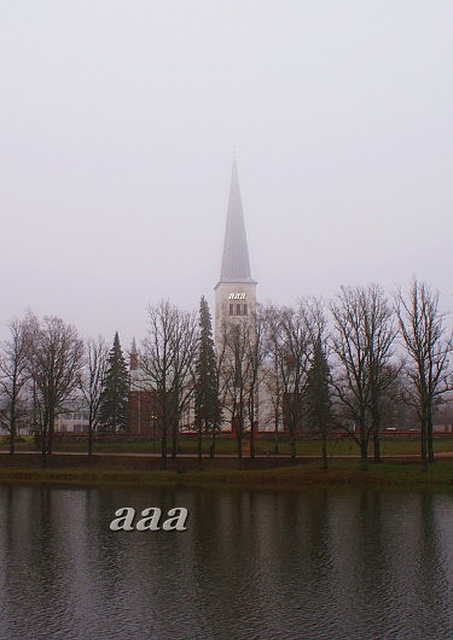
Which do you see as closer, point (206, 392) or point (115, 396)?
point (206, 392)

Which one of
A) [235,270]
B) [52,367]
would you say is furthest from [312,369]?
[235,270]

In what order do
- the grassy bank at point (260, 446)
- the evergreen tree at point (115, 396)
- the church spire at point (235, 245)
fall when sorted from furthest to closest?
the church spire at point (235, 245) → the evergreen tree at point (115, 396) → the grassy bank at point (260, 446)

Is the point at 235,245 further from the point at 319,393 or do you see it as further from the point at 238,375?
the point at 319,393

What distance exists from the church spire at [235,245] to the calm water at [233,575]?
6562 centimetres

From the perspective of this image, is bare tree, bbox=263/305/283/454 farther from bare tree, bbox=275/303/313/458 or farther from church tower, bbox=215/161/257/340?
church tower, bbox=215/161/257/340

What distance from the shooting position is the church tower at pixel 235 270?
93500 millimetres

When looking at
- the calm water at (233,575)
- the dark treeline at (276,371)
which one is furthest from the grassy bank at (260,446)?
the calm water at (233,575)

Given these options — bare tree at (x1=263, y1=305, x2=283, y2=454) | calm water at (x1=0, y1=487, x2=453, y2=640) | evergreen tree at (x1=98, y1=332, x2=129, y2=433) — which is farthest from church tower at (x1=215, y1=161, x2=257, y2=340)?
calm water at (x1=0, y1=487, x2=453, y2=640)

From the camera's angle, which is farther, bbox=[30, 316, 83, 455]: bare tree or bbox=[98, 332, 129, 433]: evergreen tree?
bbox=[98, 332, 129, 433]: evergreen tree

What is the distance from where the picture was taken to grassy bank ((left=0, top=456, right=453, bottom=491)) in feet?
131

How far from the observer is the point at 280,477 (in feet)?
140

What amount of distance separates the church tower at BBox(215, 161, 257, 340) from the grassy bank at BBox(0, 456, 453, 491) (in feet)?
157

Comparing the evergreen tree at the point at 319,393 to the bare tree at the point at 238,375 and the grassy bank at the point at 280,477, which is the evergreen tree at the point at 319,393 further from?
the bare tree at the point at 238,375

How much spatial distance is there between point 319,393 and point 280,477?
31.9 feet
